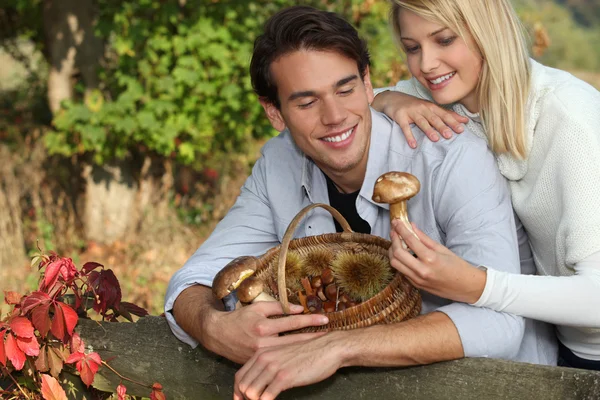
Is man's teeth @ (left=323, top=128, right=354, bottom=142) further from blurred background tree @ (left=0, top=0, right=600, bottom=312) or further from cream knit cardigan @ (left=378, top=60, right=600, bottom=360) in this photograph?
blurred background tree @ (left=0, top=0, right=600, bottom=312)

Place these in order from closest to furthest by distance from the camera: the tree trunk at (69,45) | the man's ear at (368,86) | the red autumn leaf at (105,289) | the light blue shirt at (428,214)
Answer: the light blue shirt at (428,214) < the red autumn leaf at (105,289) < the man's ear at (368,86) < the tree trunk at (69,45)

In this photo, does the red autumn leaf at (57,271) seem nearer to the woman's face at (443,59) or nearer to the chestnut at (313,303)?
the chestnut at (313,303)

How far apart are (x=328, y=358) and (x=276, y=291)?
420 millimetres

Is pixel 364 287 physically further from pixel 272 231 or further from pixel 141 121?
pixel 141 121

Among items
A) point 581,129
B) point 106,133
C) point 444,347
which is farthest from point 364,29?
point 444,347

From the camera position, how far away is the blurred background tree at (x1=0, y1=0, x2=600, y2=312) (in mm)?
5883

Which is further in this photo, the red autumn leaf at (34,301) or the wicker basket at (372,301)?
the red autumn leaf at (34,301)

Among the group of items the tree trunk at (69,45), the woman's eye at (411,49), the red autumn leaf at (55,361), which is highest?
the tree trunk at (69,45)

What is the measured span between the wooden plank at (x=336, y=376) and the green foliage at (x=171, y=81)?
10.6 feet

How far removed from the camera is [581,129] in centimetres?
240

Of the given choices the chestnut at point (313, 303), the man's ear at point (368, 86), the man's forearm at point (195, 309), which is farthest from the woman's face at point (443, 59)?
the man's forearm at point (195, 309)

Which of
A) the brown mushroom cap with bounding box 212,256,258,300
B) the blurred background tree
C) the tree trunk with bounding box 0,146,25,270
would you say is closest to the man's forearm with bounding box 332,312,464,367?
the brown mushroom cap with bounding box 212,256,258,300

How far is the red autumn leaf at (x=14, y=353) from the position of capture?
262cm

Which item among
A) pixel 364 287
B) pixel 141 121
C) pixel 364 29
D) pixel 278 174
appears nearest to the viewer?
pixel 364 287
